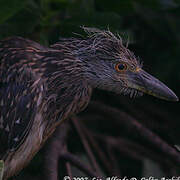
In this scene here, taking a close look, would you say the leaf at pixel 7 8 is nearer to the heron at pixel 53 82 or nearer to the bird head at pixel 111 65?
the heron at pixel 53 82

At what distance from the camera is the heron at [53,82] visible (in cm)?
201

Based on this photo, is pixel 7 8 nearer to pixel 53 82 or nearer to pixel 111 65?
pixel 53 82

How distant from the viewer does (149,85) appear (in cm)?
197

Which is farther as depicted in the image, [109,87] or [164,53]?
[164,53]

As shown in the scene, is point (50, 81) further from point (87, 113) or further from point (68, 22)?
point (87, 113)

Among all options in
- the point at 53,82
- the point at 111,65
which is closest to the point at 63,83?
the point at 53,82

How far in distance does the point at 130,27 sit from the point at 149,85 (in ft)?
3.53

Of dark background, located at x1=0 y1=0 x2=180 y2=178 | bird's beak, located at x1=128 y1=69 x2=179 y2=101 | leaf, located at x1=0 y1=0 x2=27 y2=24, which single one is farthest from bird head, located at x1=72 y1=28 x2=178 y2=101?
leaf, located at x1=0 y1=0 x2=27 y2=24

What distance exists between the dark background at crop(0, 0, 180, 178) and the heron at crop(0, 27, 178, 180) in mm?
152

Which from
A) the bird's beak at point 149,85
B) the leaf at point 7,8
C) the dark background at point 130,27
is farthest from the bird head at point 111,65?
the leaf at point 7,8

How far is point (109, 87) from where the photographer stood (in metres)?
2.10

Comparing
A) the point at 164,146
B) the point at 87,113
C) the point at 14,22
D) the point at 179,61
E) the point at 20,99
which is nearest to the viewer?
the point at 20,99

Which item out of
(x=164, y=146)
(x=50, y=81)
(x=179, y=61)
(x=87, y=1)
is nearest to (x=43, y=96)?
(x=50, y=81)

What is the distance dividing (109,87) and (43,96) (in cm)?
31
